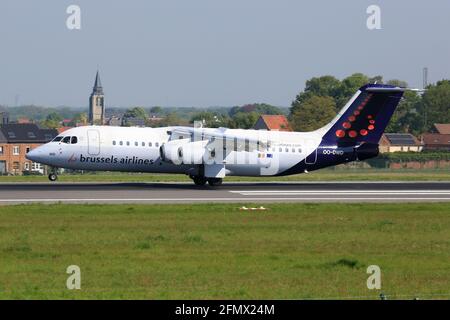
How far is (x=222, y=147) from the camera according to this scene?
2087 inches

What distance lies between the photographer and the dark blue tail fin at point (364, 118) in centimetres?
5478

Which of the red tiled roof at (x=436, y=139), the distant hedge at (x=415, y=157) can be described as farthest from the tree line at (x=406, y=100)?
the distant hedge at (x=415, y=157)

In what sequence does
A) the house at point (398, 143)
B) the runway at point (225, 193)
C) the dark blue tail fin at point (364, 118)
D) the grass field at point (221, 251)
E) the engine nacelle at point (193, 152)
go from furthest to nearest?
the house at point (398, 143), the dark blue tail fin at point (364, 118), the engine nacelle at point (193, 152), the runway at point (225, 193), the grass field at point (221, 251)

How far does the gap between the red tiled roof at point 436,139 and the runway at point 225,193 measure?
6977 centimetres

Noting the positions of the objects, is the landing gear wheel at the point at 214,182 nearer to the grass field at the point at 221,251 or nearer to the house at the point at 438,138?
the grass field at the point at 221,251

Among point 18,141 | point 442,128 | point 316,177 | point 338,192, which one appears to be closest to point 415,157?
point 316,177

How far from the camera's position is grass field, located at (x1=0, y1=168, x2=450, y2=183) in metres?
64.1

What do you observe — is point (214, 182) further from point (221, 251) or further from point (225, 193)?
point (221, 251)

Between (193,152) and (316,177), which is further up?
(193,152)

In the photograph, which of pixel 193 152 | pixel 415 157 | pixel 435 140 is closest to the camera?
pixel 193 152

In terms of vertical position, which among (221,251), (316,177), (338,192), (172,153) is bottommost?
(316,177)

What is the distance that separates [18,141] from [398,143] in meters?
52.0
